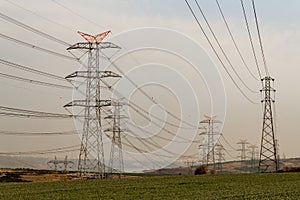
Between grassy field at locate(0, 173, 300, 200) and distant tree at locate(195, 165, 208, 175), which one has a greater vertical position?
distant tree at locate(195, 165, 208, 175)

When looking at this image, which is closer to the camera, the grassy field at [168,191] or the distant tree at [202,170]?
the grassy field at [168,191]

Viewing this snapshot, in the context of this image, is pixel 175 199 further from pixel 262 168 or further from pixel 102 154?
pixel 262 168

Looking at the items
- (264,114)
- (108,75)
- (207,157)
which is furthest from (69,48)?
(207,157)

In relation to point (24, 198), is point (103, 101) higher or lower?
higher

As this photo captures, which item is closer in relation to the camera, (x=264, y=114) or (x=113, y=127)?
(x=264, y=114)

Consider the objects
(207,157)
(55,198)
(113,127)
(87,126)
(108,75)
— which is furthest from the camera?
(207,157)

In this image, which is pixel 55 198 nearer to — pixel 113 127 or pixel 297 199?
pixel 297 199

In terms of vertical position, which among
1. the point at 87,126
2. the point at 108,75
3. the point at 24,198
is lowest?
the point at 24,198

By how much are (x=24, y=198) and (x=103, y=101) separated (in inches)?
1359

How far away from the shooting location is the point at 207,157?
363ft

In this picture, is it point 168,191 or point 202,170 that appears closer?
point 168,191

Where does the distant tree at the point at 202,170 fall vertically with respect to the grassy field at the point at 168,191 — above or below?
above

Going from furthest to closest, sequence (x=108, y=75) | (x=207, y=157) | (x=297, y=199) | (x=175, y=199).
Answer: (x=207, y=157) < (x=108, y=75) < (x=175, y=199) < (x=297, y=199)

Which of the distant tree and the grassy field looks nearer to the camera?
the grassy field
